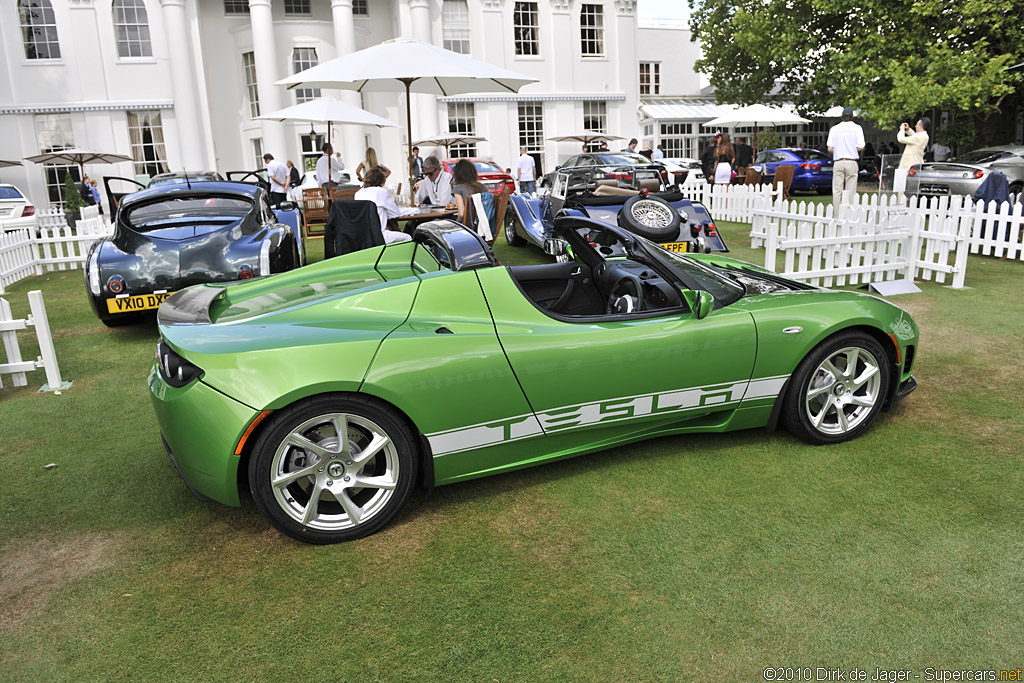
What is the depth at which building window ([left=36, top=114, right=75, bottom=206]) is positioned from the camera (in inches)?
973

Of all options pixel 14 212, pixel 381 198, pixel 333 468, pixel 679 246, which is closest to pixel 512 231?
pixel 381 198

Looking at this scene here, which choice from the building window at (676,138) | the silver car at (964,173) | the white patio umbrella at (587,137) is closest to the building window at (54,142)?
the white patio umbrella at (587,137)

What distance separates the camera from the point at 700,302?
373cm

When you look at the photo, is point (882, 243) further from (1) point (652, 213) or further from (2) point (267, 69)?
(2) point (267, 69)

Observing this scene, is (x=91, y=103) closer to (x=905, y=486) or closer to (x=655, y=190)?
(x=655, y=190)

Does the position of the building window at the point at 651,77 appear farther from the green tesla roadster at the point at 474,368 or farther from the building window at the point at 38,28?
the green tesla roadster at the point at 474,368

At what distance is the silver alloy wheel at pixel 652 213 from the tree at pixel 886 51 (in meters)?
10.8

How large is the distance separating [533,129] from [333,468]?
2774 centimetres

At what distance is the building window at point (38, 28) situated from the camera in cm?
2428

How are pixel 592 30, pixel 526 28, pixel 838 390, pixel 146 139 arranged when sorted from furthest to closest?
pixel 592 30
pixel 526 28
pixel 146 139
pixel 838 390

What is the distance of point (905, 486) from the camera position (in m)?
3.62

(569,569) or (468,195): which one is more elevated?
(468,195)

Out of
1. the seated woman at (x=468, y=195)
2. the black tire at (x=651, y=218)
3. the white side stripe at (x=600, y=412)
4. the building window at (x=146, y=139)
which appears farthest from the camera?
the building window at (x=146, y=139)

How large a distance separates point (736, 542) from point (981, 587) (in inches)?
35.6
